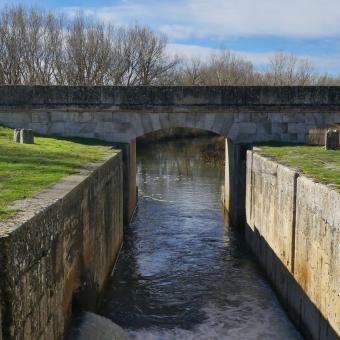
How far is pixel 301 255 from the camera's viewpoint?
8.22m

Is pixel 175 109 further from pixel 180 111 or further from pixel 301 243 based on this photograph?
pixel 301 243

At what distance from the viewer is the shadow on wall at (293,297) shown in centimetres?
709

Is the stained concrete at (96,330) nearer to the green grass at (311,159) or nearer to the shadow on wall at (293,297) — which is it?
the shadow on wall at (293,297)

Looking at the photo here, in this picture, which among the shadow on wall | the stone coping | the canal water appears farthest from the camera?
the canal water

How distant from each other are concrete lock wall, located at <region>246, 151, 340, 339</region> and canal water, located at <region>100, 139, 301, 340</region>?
48 cm

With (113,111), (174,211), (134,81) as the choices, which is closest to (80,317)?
(113,111)

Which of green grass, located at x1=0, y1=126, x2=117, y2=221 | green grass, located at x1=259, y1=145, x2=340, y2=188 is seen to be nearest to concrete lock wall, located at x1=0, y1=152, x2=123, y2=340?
green grass, located at x1=0, y1=126, x2=117, y2=221

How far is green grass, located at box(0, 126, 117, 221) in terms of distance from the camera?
6.40 metres

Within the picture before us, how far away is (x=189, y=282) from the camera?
11.0m

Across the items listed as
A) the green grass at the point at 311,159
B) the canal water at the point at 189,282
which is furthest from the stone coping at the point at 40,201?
the green grass at the point at 311,159

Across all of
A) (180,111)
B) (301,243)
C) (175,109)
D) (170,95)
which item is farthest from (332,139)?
(301,243)

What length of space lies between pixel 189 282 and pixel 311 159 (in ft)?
11.4

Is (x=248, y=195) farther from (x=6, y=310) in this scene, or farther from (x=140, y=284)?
(x=6, y=310)

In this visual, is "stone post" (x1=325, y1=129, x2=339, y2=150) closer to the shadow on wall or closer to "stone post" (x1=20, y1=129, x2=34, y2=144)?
the shadow on wall
